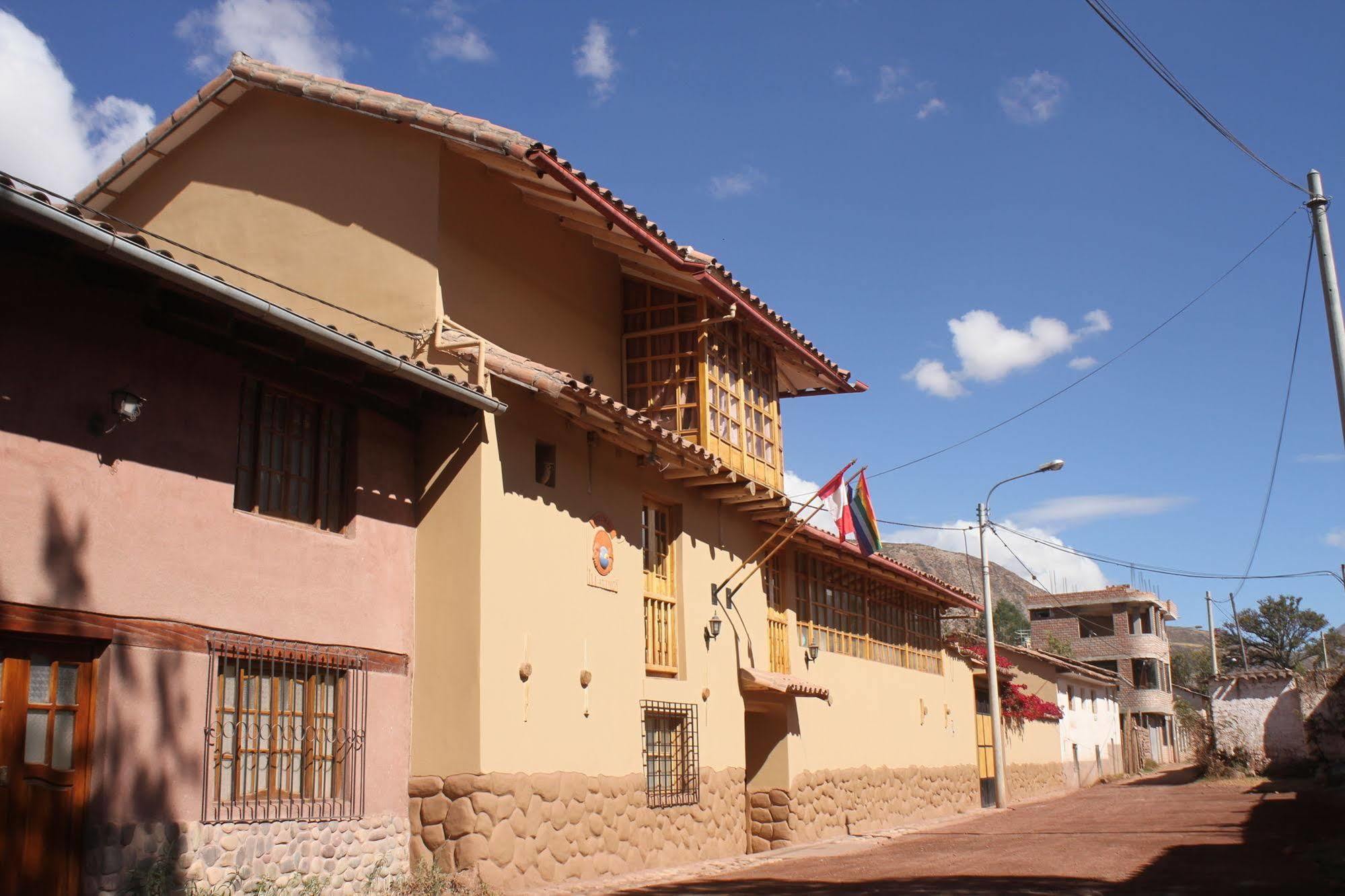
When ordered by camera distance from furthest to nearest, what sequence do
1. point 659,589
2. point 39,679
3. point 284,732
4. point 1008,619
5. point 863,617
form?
point 1008,619 < point 863,617 < point 659,589 < point 284,732 < point 39,679

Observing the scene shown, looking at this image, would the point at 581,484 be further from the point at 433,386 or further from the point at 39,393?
the point at 39,393

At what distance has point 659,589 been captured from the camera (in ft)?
53.7

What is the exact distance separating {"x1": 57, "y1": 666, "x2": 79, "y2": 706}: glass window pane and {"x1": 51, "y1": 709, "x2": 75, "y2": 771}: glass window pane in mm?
71

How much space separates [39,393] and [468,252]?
5660mm

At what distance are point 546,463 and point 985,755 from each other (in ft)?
68.1

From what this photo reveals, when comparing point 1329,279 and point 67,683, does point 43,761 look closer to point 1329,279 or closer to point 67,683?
point 67,683

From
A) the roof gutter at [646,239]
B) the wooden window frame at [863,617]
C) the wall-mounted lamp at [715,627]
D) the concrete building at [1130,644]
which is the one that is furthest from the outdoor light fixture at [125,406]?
the concrete building at [1130,644]

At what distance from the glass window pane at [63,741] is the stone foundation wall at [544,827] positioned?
3846 mm

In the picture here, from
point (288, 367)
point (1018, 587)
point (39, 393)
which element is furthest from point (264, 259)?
point (1018, 587)

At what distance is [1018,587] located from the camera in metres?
158

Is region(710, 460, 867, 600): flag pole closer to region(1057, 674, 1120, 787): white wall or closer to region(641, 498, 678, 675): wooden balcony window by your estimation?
region(641, 498, 678, 675): wooden balcony window

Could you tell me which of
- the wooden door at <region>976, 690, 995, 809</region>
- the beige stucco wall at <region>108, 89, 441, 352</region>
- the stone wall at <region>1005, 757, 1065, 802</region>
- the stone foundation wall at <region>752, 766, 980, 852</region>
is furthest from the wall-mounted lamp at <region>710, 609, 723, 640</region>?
the stone wall at <region>1005, 757, 1065, 802</region>

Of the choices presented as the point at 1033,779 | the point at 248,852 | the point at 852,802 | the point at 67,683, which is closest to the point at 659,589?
the point at 248,852

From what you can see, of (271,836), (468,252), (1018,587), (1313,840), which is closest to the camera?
(271,836)
